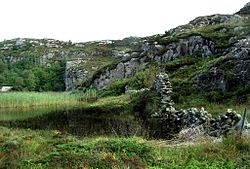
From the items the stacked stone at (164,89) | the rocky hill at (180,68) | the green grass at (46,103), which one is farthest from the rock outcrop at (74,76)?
the stacked stone at (164,89)

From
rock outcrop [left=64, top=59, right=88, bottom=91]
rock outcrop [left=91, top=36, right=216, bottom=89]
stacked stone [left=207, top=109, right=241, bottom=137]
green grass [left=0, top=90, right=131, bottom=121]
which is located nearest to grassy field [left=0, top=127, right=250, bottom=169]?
stacked stone [left=207, top=109, right=241, bottom=137]

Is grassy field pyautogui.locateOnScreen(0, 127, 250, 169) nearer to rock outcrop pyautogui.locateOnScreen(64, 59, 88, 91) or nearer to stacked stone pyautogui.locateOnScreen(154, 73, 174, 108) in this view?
stacked stone pyautogui.locateOnScreen(154, 73, 174, 108)

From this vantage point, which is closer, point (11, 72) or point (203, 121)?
point (203, 121)

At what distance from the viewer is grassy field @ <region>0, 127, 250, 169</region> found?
519 inches

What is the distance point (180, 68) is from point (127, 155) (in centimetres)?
4777

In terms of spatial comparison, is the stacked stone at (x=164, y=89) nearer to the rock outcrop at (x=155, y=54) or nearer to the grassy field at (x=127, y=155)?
the rock outcrop at (x=155, y=54)

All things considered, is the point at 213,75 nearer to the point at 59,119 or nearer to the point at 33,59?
the point at 59,119

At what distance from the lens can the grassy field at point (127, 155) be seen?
43.3 feet

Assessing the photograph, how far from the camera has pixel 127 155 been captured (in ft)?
47.2

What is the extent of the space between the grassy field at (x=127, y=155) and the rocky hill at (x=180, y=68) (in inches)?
900

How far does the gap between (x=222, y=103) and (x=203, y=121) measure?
1232cm

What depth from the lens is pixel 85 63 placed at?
136 meters

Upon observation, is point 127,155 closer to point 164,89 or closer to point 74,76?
point 164,89

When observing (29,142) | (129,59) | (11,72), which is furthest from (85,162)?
(11,72)
